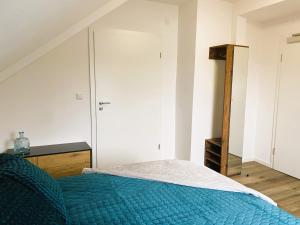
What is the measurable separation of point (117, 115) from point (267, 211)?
2.21m

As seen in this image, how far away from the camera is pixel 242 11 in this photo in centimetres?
306

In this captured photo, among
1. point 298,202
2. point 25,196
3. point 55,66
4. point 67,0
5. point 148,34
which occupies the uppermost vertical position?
point 148,34

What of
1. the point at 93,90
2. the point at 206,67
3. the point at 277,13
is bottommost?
the point at 93,90

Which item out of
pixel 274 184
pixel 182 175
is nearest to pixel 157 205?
pixel 182 175

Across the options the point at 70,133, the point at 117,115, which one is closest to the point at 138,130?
the point at 117,115

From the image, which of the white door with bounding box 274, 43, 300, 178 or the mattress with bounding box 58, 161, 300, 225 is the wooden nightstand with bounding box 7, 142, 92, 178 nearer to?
the mattress with bounding box 58, 161, 300, 225

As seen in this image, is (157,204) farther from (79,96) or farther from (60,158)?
(79,96)

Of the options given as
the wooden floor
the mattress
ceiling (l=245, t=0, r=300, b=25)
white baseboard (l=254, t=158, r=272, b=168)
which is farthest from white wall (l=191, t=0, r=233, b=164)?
the mattress

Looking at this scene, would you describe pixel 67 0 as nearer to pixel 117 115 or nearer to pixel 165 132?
pixel 117 115

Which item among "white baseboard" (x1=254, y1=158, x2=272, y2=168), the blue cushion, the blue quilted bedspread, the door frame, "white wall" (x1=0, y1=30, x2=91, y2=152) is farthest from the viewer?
"white baseboard" (x1=254, y1=158, x2=272, y2=168)

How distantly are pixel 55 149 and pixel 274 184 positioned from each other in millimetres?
2743

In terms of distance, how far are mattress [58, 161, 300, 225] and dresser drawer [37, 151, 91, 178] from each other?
96 centimetres

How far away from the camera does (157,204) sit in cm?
134

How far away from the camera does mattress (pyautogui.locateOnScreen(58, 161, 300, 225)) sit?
1200mm
